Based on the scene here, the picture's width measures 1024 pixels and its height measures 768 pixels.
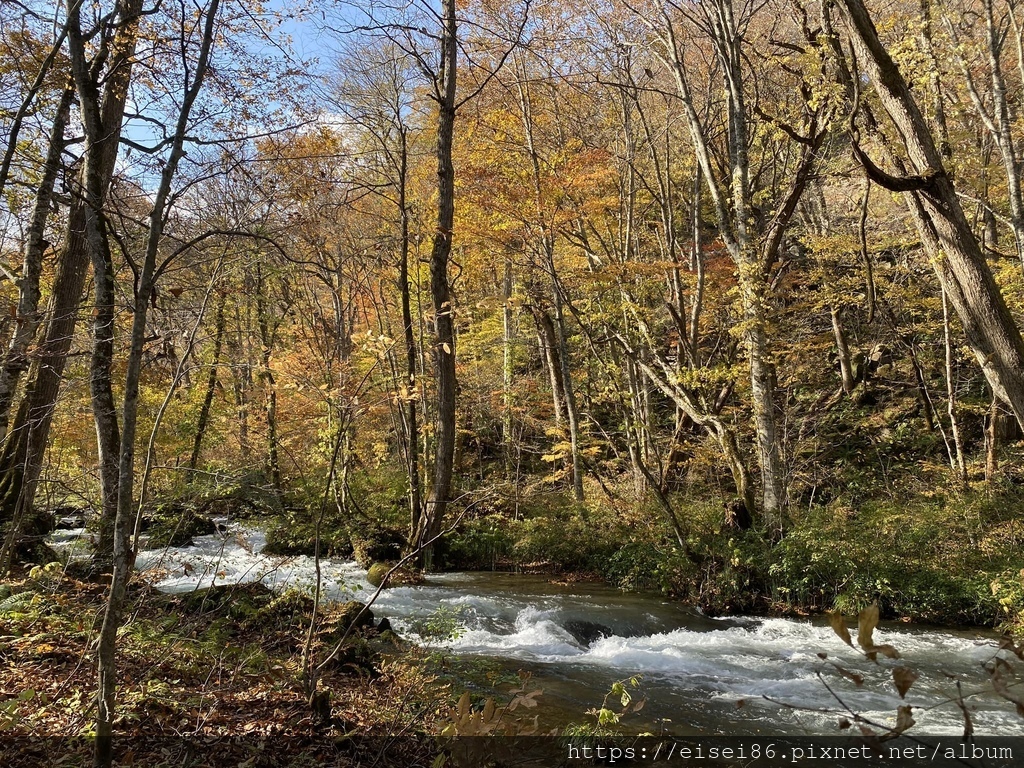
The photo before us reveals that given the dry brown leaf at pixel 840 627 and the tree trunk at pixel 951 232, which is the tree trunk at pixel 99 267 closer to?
the dry brown leaf at pixel 840 627

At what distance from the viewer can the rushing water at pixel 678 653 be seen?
18.6 ft

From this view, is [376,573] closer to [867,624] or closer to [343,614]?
[343,614]

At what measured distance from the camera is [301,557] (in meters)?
12.4

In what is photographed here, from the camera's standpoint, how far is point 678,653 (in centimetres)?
766

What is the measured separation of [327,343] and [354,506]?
431 centimetres

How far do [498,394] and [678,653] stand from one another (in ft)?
34.1

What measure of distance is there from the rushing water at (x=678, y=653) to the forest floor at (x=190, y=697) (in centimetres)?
61

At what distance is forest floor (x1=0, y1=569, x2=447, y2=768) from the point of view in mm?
3605

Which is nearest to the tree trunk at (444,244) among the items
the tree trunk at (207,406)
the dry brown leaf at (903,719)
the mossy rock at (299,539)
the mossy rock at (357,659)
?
the mossy rock at (299,539)

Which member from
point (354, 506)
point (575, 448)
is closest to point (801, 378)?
point (575, 448)

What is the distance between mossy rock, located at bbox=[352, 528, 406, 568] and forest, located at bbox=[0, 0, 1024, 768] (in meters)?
0.07

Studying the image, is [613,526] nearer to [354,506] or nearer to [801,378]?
[354,506]

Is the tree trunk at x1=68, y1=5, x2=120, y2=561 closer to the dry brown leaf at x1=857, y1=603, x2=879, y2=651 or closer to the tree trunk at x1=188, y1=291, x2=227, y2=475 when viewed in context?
the dry brown leaf at x1=857, y1=603, x2=879, y2=651

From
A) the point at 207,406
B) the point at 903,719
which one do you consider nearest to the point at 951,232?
the point at 903,719
